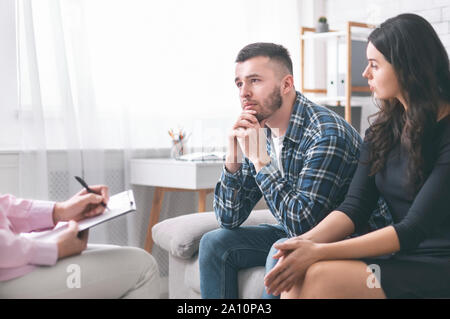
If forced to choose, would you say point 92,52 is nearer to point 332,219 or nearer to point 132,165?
point 132,165

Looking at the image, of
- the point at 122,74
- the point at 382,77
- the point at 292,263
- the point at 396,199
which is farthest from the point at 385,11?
the point at 292,263

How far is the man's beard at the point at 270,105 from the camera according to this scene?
170 cm

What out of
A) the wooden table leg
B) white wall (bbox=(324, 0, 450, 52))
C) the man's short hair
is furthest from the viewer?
white wall (bbox=(324, 0, 450, 52))

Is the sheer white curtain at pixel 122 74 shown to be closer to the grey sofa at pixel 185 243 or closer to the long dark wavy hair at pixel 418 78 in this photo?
the grey sofa at pixel 185 243

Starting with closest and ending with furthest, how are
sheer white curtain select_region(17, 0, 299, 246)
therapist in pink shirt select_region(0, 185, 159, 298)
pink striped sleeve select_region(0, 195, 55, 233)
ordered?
therapist in pink shirt select_region(0, 185, 159, 298) < pink striped sleeve select_region(0, 195, 55, 233) < sheer white curtain select_region(17, 0, 299, 246)

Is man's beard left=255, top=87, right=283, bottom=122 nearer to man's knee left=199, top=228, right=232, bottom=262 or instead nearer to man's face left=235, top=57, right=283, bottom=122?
man's face left=235, top=57, right=283, bottom=122

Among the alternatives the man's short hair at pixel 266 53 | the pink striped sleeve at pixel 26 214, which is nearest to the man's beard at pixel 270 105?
the man's short hair at pixel 266 53

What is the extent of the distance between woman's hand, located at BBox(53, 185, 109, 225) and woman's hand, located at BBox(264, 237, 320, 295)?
0.43 metres

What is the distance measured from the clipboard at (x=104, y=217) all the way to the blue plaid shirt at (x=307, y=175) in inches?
16.4

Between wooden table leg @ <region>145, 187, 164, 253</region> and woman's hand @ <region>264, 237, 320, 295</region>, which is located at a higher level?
woman's hand @ <region>264, 237, 320, 295</region>

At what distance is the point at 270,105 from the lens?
1703mm

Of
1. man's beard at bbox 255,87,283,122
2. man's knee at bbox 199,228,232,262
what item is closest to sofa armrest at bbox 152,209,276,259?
man's knee at bbox 199,228,232,262

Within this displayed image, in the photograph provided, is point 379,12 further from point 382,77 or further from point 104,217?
point 104,217

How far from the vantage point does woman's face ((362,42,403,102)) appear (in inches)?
54.0
